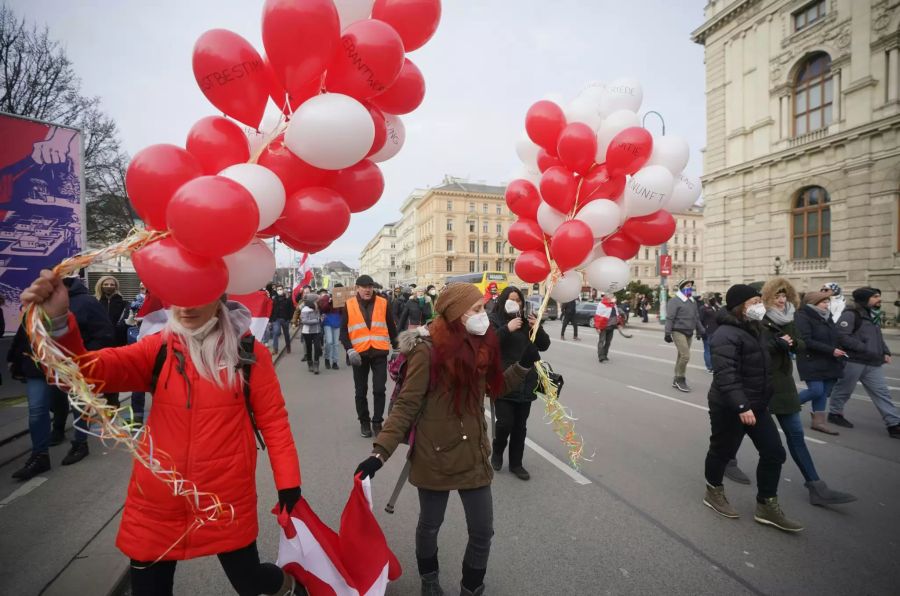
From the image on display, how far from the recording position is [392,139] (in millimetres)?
2656

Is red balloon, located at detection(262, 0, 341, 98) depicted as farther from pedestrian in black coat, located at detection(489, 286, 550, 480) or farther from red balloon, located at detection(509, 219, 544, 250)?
red balloon, located at detection(509, 219, 544, 250)

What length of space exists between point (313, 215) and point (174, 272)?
0.65 meters

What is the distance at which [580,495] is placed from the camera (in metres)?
4.02

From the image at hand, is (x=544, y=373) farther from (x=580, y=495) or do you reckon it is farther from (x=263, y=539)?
(x=263, y=539)

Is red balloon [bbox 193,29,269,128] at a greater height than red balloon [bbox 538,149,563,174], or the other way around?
red balloon [bbox 538,149,563,174]

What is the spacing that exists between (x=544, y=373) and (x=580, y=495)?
1.20 m

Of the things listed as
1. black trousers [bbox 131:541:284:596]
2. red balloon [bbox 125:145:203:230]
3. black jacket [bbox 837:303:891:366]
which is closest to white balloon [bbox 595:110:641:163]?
red balloon [bbox 125:145:203:230]

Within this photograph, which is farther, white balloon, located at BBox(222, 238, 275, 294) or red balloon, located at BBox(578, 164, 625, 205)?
red balloon, located at BBox(578, 164, 625, 205)

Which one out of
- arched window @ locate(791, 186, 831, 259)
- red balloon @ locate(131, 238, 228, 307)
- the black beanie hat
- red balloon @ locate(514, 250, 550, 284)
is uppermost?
arched window @ locate(791, 186, 831, 259)

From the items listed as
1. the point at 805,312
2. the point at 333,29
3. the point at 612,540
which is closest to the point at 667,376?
the point at 805,312

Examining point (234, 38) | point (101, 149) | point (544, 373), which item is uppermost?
point (101, 149)

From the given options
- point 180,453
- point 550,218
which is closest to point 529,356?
point 550,218

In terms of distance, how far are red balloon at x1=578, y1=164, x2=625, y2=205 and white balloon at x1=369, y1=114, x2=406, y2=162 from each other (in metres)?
2.02

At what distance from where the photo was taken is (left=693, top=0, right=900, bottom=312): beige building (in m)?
20.5
